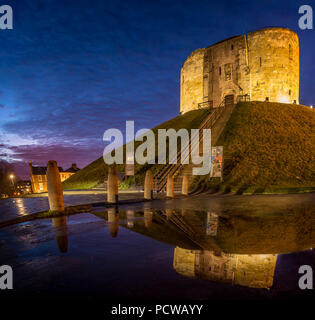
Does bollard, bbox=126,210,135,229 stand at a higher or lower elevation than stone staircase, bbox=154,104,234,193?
lower

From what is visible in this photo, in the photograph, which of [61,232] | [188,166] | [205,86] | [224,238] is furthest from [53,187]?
[205,86]

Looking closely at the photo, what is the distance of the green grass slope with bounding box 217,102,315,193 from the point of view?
1753 cm

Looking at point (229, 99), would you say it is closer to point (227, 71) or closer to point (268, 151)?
point (227, 71)

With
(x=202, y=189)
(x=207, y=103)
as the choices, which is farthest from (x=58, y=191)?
(x=207, y=103)

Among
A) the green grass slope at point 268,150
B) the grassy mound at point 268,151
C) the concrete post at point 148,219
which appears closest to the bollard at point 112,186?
the concrete post at point 148,219

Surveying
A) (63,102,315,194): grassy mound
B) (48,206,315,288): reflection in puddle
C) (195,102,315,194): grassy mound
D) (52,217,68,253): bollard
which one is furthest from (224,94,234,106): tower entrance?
(52,217,68,253): bollard

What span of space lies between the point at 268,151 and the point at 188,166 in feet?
27.7

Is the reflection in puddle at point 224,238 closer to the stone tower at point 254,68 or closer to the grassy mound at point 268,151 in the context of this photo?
the grassy mound at point 268,151

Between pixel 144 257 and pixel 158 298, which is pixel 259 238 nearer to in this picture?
pixel 144 257

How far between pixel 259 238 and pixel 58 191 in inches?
270

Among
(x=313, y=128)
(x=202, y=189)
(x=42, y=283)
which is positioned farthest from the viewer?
(x=313, y=128)

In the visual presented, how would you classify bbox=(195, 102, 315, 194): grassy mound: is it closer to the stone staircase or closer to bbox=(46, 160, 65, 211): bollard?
the stone staircase

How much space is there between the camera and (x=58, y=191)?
8.09 metres
